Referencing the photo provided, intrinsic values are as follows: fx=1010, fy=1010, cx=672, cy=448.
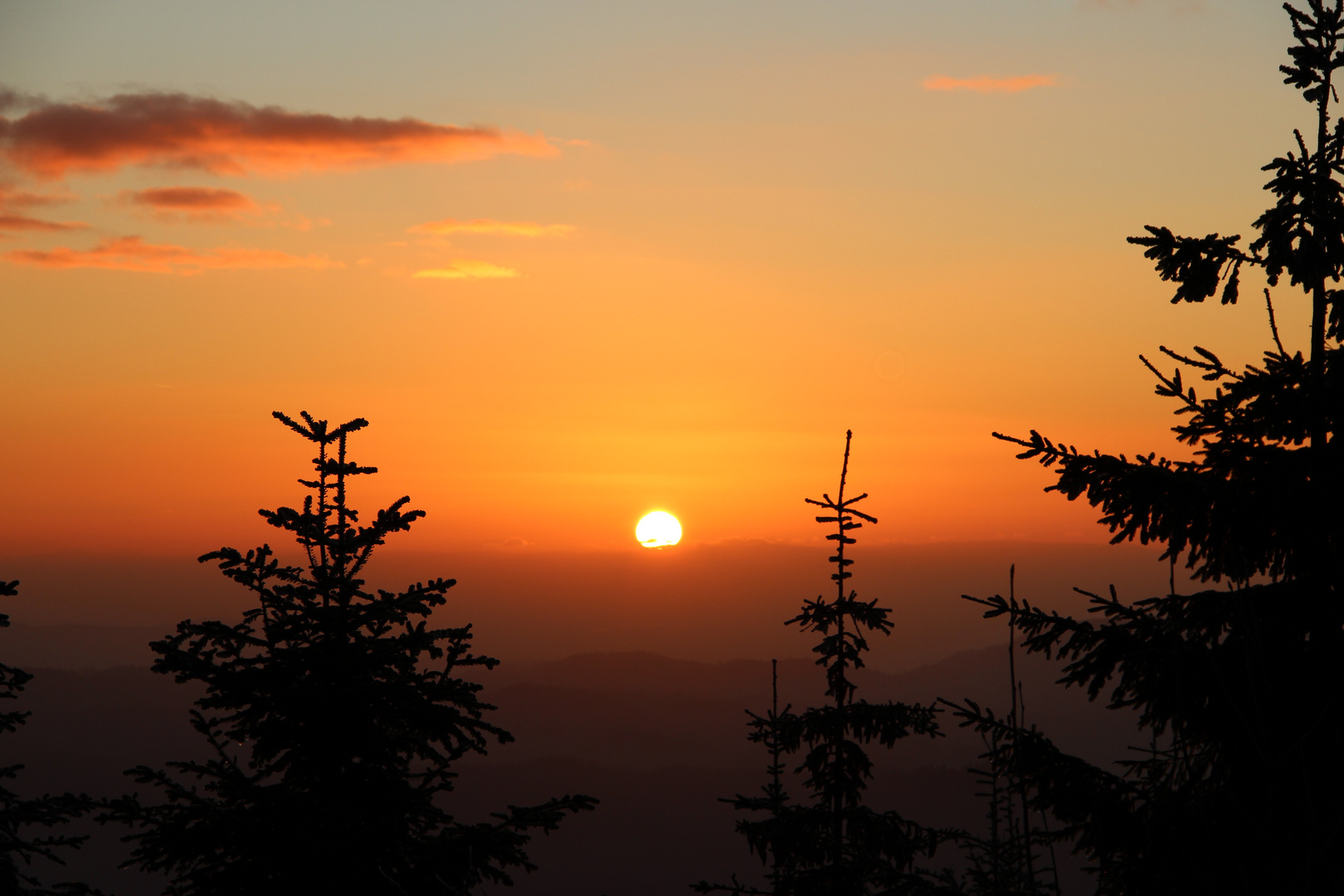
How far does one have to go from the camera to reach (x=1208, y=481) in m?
7.40

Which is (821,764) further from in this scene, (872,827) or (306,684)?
(306,684)

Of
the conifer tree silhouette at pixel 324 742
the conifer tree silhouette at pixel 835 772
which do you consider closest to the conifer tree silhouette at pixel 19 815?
the conifer tree silhouette at pixel 324 742

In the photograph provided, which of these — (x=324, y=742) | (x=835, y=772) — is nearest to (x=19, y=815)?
(x=324, y=742)

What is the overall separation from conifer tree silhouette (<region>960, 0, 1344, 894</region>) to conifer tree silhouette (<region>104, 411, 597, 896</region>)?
15.3ft

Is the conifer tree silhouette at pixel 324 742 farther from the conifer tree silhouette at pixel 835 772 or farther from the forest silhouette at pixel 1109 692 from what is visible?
the conifer tree silhouette at pixel 835 772

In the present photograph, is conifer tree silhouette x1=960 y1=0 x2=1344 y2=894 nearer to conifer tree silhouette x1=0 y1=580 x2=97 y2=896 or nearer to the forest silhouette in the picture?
the forest silhouette

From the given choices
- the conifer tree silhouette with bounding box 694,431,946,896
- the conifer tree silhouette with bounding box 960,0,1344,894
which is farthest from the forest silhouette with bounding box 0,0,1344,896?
the conifer tree silhouette with bounding box 694,431,946,896

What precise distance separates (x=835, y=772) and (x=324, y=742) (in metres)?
10.6

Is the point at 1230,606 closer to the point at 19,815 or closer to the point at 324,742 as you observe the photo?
the point at 324,742

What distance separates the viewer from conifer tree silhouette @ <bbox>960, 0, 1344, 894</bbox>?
6.64m

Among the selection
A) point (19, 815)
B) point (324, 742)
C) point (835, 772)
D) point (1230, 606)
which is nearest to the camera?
point (1230, 606)

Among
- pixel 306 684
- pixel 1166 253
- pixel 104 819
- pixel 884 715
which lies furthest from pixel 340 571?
pixel 884 715

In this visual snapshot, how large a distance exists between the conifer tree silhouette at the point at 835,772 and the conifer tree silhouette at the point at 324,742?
7.80 metres

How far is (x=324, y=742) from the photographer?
9.93 meters
